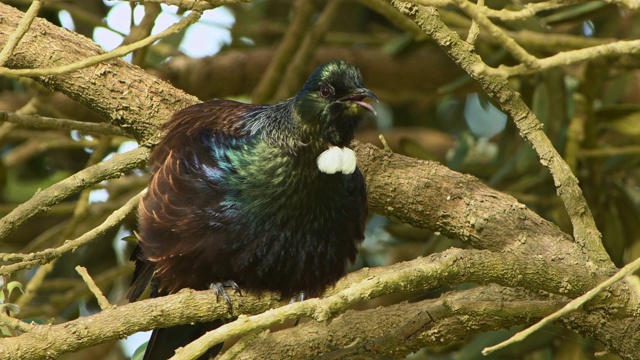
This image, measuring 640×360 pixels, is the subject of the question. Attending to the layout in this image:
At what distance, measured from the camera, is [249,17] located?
20.1 ft

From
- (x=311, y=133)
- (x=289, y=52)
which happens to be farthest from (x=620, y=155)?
(x=311, y=133)

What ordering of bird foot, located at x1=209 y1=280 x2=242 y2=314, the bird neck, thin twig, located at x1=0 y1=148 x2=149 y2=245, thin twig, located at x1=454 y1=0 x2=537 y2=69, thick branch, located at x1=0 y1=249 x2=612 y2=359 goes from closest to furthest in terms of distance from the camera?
1. thin twig, located at x1=454 y1=0 x2=537 y2=69
2. thick branch, located at x1=0 y1=249 x2=612 y2=359
3. bird foot, located at x1=209 y1=280 x2=242 y2=314
4. thin twig, located at x1=0 y1=148 x2=149 y2=245
5. the bird neck

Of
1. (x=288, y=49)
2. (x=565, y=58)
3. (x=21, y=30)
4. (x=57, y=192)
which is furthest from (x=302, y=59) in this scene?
(x=565, y=58)

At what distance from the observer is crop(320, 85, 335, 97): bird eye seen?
2979mm

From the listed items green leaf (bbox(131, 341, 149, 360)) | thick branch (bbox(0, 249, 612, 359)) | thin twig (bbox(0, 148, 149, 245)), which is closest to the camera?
thick branch (bbox(0, 249, 612, 359))

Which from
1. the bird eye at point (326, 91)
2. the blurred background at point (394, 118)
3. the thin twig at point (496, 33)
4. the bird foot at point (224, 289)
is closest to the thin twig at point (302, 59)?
the blurred background at point (394, 118)

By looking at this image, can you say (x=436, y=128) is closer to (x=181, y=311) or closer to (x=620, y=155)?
(x=620, y=155)

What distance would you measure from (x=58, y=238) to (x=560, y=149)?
90.5 inches

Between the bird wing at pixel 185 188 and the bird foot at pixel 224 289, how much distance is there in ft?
0.39

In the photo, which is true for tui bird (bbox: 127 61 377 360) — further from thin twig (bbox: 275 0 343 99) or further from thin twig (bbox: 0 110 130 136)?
thin twig (bbox: 275 0 343 99)

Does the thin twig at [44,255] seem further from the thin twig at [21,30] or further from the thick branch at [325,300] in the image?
the thin twig at [21,30]

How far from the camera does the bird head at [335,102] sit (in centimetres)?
296

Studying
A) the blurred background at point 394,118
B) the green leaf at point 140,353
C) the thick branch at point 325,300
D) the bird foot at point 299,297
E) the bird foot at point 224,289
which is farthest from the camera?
the blurred background at point 394,118

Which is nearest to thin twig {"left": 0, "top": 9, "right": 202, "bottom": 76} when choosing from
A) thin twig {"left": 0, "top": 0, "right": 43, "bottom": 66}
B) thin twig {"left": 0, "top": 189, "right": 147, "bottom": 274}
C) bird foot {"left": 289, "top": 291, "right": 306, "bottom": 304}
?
thin twig {"left": 0, "top": 0, "right": 43, "bottom": 66}
